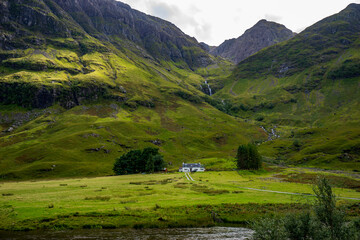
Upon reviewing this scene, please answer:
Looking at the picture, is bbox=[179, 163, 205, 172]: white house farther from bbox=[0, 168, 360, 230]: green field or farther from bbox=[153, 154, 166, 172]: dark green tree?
bbox=[0, 168, 360, 230]: green field

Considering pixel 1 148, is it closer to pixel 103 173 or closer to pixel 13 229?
pixel 103 173

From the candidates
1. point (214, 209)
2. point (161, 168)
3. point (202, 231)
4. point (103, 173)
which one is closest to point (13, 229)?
point (202, 231)

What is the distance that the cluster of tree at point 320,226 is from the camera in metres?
21.7

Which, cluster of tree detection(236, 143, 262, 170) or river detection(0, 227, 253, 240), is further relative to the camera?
cluster of tree detection(236, 143, 262, 170)

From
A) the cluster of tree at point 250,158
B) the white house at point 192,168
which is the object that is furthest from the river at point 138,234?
the white house at point 192,168

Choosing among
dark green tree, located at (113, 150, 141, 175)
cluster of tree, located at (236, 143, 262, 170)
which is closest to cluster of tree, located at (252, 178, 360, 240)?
cluster of tree, located at (236, 143, 262, 170)

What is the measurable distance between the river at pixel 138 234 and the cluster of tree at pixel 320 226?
1173cm

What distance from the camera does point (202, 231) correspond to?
37.7 m

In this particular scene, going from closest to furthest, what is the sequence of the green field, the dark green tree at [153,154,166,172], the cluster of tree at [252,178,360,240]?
the cluster of tree at [252,178,360,240]
the green field
the dark green tree at [153,154,166,172]

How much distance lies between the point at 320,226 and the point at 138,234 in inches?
1008

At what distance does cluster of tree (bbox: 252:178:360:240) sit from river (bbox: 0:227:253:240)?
1173cm

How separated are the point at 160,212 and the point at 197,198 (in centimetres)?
1359

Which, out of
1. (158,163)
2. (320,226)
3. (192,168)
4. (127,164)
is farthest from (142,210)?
(192,168)

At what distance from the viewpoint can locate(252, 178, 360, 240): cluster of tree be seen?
71.2 ft
